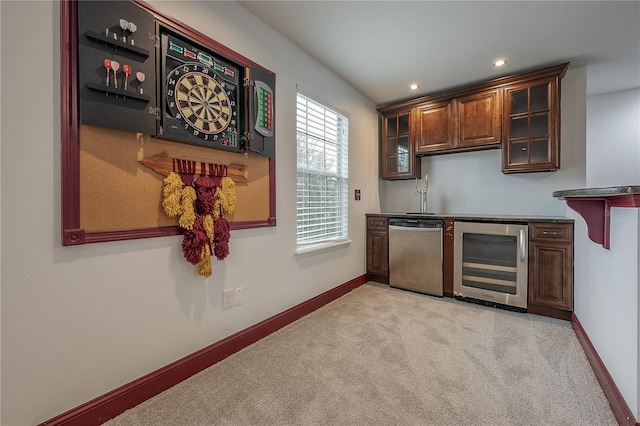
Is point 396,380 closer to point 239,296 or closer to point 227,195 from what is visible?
point 239,296

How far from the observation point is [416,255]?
3303 millimetres

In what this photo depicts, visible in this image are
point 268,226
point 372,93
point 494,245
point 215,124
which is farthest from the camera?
point 372,93

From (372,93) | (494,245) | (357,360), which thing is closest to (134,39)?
(357,360)

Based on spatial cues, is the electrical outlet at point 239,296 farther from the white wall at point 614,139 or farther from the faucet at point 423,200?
the white wall at point 614,139

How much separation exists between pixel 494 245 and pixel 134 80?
3.36 metres

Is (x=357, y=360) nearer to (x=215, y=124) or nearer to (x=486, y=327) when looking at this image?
(x=486, y=327)

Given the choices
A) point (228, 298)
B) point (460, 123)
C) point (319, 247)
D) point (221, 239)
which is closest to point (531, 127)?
point (460, 123)

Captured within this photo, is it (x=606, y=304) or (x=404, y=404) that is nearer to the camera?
(x=404, y=404)

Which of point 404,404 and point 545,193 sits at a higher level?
point 545,193

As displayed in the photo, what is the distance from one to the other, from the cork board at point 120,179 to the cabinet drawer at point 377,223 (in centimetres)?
243

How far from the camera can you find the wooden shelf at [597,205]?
125 centimetres

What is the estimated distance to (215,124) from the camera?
1.82 meters

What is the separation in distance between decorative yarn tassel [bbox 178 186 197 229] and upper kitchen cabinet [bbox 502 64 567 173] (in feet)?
10.7

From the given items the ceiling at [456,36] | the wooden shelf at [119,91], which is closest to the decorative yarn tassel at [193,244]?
the wooden shelf at [119,91]
